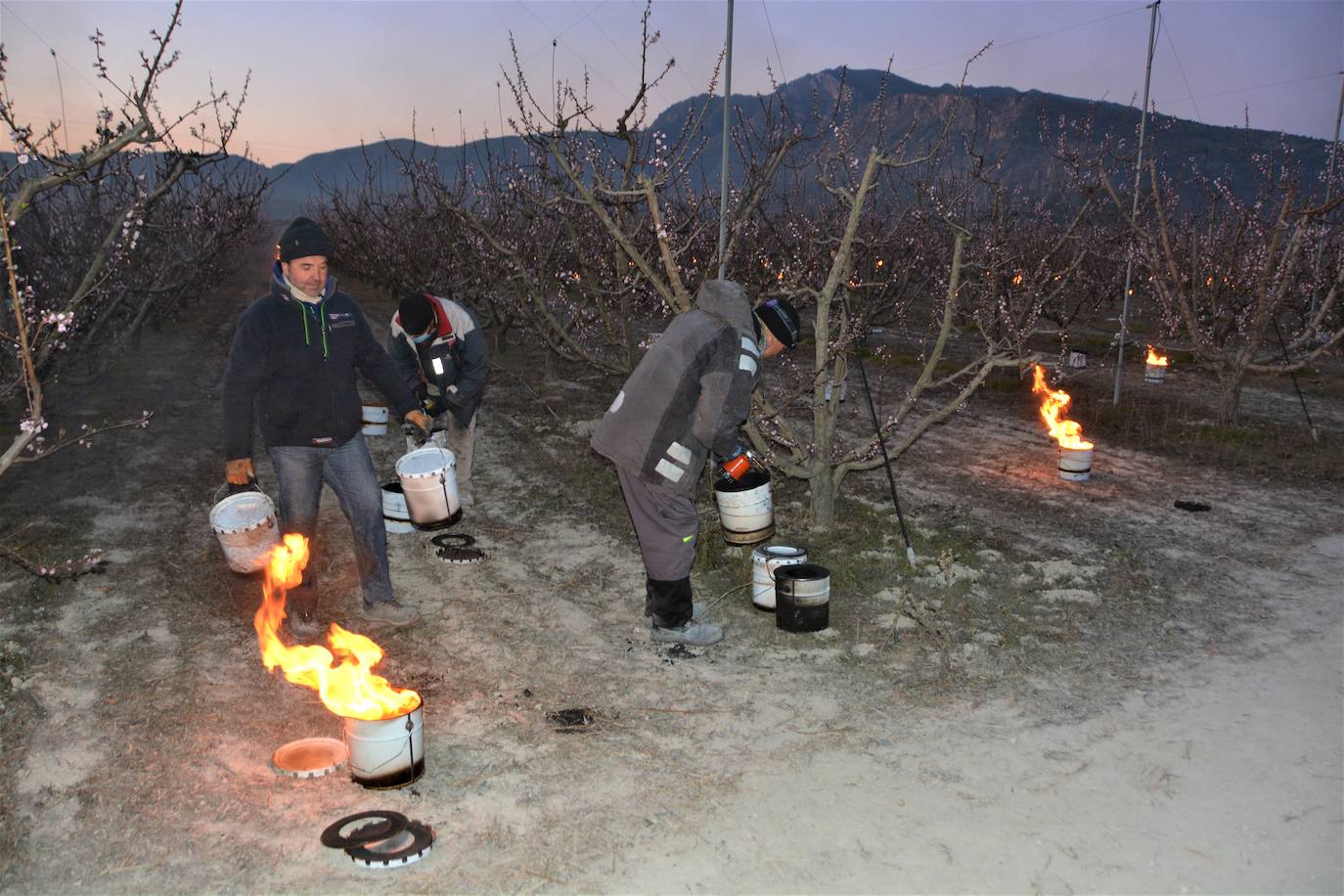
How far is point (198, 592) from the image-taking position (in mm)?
5641

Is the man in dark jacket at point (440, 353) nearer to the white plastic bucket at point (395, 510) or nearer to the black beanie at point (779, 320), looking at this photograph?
the white plastic bucket at point (395, 510)

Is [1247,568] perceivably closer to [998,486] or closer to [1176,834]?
[998,486]

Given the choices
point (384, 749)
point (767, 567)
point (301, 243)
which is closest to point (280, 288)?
point (301, 243)

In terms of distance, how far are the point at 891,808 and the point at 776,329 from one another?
8.09ft

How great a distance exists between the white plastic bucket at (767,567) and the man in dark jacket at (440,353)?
2.73m

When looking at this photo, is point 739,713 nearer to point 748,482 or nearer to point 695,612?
point 695,612

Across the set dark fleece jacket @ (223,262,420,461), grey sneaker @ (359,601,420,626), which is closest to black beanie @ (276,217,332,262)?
dark fleece jacket @ (223,262,420,461)

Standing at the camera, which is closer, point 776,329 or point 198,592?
point 776,329

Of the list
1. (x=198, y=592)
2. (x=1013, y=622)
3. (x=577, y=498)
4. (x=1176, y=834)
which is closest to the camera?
(x=1176, y=834)

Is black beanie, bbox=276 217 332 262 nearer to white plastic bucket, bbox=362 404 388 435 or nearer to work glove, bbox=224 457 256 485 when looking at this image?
work glove, bbox=224 457 256 485

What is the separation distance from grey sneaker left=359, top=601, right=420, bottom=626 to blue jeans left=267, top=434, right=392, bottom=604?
0.29 metres

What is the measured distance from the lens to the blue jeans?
15.1ft

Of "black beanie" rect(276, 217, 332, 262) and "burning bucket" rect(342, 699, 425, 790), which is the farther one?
"black beanie" rect(276, 217, 332, 262)

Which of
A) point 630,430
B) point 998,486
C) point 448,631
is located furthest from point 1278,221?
point 448,631
